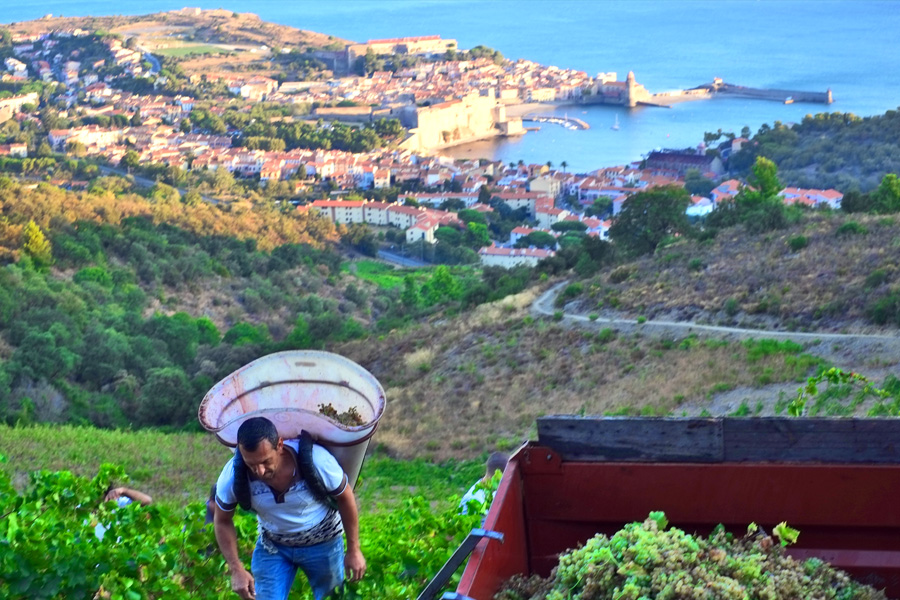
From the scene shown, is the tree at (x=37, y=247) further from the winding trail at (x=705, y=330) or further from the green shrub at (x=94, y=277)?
the winding trail at (x=705, y=330)

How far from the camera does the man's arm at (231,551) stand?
2594mm

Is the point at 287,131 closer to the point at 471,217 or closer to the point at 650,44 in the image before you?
the point at 471,217

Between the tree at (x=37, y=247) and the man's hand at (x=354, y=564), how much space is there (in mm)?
23480

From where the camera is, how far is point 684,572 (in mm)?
1925

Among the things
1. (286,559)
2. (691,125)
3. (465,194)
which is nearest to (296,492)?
(286,559)

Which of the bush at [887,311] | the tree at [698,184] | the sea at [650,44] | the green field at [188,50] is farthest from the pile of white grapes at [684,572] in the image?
the green field at [188,50]

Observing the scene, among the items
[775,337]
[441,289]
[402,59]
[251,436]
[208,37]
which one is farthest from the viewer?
[208,37]

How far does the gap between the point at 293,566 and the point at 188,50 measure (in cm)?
9773

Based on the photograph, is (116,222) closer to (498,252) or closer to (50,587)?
(498,252)

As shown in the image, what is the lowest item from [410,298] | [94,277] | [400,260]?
[400,260]

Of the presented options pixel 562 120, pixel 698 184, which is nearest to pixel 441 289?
pixel 698 184

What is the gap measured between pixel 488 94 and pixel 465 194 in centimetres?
2918

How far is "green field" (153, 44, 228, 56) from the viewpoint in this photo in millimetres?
92500

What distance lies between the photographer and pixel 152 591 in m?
2.86
